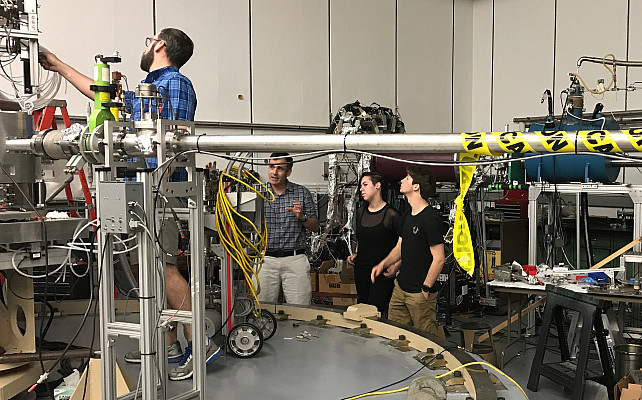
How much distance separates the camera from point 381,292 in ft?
15.7

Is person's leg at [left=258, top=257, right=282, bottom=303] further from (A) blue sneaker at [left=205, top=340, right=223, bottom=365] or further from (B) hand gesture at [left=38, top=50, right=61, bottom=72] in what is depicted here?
(B) hand gesture at [left=38, top=50, right=61, bottom=72]

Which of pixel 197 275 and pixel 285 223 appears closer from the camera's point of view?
pixel 197 275

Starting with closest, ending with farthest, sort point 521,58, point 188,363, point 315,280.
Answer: point 188,363, point 315,280, point 521,58

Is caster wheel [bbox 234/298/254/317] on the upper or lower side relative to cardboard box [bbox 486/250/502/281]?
upper

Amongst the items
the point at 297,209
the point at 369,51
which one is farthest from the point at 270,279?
the point at 369,51

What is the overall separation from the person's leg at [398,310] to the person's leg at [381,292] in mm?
311

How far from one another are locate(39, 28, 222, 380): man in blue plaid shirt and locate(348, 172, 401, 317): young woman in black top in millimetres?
1623

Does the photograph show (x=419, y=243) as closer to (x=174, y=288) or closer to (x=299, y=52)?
(x=174, y=288)

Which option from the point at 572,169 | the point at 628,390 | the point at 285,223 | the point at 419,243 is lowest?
the point at 628,390

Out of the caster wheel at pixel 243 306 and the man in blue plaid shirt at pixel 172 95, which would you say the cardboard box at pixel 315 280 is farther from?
the man in blue plaid shirt at pixel 172 95

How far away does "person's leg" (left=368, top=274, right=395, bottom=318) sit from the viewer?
4.77m

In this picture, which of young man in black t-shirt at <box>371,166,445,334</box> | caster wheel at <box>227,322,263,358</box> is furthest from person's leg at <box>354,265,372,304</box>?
caster wheel at <box>227,322,263,358</box>

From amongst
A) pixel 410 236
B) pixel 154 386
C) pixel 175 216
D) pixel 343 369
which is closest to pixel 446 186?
pixel 410 236

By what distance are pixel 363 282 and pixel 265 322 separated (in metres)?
1.16
